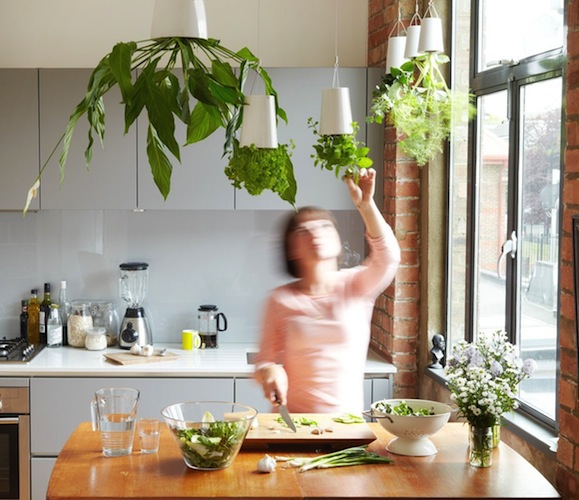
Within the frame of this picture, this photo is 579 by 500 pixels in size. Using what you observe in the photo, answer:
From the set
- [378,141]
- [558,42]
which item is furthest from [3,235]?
[558,42]

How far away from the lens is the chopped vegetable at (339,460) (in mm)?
2635

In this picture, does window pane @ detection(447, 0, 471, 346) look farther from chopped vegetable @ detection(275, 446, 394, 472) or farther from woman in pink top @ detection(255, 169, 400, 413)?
chopped vegetable @ detection(275, 446, 394, 472)

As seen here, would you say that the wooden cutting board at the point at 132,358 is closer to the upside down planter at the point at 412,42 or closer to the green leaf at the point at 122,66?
the upside down planter at the point at 412,42

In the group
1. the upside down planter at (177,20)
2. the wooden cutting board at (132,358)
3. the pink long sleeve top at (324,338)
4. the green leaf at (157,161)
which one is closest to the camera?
the green leaf at (157,161)

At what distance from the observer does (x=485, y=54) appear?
3729 millimetres

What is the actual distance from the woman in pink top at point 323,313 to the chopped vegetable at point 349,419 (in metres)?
0.18

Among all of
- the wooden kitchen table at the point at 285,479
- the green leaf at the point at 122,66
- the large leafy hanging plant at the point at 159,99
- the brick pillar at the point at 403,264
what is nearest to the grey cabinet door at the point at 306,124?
the brick pillar at the point at 403,264

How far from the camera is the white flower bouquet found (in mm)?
2646

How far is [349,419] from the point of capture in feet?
9.69

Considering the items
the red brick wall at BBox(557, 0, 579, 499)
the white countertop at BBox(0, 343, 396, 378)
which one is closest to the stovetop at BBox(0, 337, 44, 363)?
the white countertop at BBox(0, 343, 396, 378)

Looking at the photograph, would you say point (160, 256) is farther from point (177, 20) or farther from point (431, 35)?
point (177, 20)

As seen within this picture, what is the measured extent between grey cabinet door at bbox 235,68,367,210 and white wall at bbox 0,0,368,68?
427 millimetres

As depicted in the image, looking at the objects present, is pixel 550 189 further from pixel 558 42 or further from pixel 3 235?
pixel 3 235

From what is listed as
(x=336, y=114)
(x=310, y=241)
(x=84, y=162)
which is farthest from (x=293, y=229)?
(x=84, y=162)
